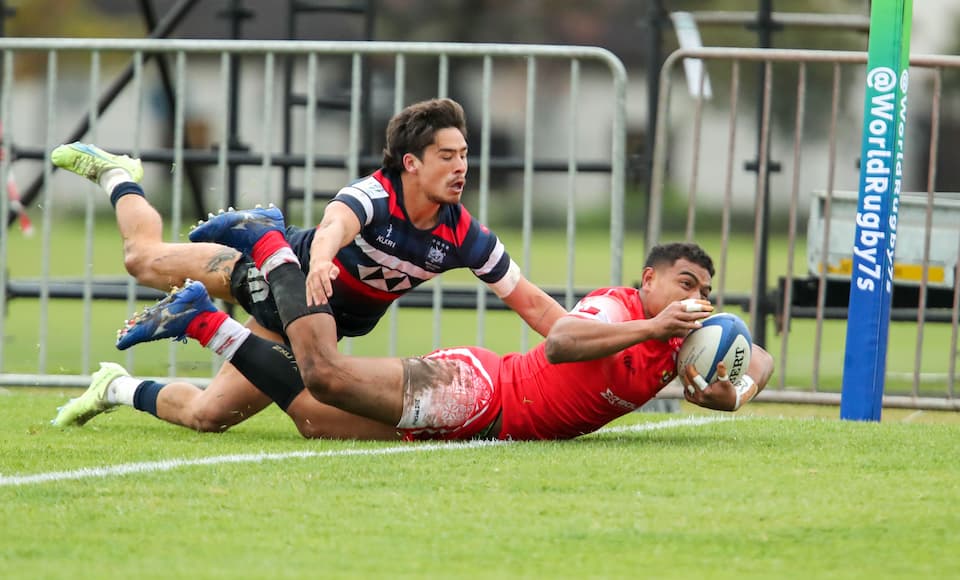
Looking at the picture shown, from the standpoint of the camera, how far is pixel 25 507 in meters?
4.58

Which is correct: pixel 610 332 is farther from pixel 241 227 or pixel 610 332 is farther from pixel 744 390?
pixel 241 227

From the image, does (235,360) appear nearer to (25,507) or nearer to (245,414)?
(245,414)

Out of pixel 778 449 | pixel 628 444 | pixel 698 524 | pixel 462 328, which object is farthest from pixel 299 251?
pixel 462 328

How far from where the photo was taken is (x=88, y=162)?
7.10 m

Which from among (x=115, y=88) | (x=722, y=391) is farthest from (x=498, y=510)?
(x=115, y=88)

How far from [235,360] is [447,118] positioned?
1.28 m

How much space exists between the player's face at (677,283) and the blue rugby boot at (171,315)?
176 centimetres

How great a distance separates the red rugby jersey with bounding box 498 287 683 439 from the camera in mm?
5793

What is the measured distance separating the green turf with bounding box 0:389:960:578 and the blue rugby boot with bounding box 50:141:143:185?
4.63 ft

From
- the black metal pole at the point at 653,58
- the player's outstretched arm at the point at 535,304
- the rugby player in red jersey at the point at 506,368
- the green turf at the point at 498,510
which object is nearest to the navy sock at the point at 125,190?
the rugby player in red jersey at the point at 506,368

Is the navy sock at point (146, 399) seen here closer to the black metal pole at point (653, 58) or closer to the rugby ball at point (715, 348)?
the rugby ball at point (715, 348)

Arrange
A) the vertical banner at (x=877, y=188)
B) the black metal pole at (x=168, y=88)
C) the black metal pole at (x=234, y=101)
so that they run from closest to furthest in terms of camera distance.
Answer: the vertical banner at (x=877, y=188) → the black metal pole at (x=234, y=101) → the black metal pole at (x=168, y=88)

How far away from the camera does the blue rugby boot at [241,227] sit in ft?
20.7

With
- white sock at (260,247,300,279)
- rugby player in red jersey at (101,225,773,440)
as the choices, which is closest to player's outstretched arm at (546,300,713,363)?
rugby player in red jersey at (101,225,773,440)
